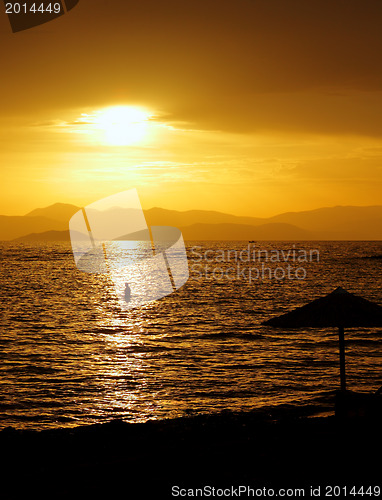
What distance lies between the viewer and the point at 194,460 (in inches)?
373

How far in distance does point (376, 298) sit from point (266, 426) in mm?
46368

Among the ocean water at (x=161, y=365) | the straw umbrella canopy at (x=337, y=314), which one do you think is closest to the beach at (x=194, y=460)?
the straw umbrella canopy at (x=337, y=314)

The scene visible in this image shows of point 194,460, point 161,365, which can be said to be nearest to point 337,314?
point 194,460

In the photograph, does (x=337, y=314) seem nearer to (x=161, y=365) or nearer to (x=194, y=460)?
(x=194, y=460)

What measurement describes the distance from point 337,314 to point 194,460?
398 cm

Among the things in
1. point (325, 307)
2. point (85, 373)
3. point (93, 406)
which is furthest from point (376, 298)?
point (325, 307)

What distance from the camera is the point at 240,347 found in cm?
2841

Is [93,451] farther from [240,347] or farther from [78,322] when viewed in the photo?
[78,322]

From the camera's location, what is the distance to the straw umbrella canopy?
34.2ft

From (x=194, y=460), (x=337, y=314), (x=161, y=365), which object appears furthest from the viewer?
(x=161, y=365)

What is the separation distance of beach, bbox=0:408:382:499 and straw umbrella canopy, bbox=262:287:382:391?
1855 millimetres

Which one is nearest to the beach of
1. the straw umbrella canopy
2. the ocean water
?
the straw umbrella canopy

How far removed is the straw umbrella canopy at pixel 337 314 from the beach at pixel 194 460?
1855mm

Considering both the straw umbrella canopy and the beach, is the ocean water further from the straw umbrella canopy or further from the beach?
the straw umbrella canopy
